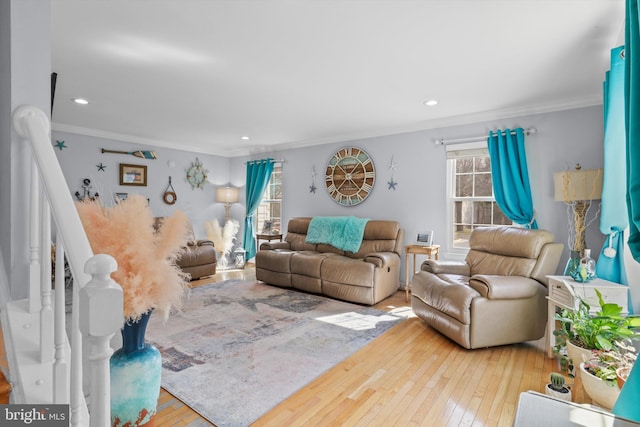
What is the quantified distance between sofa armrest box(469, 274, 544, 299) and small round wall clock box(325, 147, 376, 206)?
258 cm

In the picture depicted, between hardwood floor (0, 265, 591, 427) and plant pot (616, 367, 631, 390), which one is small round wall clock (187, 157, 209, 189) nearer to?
hardwood floor (0, 265, 591, 427)

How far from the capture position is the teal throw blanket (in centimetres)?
474

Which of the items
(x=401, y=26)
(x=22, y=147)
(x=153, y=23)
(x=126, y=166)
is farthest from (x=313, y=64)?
(x=126, y=166)

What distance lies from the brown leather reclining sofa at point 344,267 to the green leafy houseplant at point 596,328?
203cm

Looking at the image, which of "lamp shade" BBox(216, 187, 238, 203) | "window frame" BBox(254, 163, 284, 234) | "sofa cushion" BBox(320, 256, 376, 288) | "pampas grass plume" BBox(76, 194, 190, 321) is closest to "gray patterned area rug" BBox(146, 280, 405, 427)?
"sofa cushion" BBox(320, 256, 376, 288)

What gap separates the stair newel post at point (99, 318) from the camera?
588 millimetres

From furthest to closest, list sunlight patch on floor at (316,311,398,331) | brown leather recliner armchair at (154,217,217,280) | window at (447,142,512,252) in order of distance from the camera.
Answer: brown leather recliner armchair at (154,217,217,280) < window at (447,142,512,252) < sunlight patch on floor at (316,311,398,331)

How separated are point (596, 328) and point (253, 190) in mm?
5512

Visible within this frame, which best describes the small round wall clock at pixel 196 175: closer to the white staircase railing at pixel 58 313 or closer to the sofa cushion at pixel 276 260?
the sofa cushion at pixel 276 260

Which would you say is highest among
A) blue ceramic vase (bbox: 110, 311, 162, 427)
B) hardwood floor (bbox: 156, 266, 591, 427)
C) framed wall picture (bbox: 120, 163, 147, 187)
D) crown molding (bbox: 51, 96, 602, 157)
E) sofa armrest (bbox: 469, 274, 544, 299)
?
crown molding (bbox: 51, 96, 602, 157)

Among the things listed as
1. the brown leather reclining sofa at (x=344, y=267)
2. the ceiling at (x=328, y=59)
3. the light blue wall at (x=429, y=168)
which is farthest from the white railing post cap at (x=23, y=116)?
the light blue wall at (x=429, y=168)

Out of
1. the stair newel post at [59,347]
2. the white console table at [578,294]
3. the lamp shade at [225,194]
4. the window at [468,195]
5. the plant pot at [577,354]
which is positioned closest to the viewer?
the stair newel post at [59,347]

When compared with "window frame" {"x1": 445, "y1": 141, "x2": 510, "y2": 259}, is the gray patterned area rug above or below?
below

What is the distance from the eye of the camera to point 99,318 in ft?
1.95
